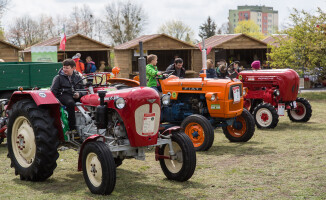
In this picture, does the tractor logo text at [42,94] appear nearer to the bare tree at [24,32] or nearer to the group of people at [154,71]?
the group of people at [154,71]

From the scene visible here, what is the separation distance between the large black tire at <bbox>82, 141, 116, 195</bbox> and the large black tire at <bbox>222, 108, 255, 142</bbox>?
3996 millimetres

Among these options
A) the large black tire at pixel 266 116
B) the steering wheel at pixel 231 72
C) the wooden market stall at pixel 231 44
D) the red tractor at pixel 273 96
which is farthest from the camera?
the wooden market stall at pixel 231 44

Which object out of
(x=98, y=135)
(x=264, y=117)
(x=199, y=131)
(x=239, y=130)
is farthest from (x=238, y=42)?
(x=98, y=135)

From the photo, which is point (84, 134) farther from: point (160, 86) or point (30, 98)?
point (160, 86)

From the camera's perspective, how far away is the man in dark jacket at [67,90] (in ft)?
18.5

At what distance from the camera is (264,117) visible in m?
10.1

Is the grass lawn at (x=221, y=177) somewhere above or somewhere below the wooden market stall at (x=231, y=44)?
below

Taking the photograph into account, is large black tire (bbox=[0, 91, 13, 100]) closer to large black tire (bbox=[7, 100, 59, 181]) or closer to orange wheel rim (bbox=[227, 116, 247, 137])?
orange wheel rim (bbox=[227, 116, 247, 137])

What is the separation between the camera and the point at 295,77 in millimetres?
10531

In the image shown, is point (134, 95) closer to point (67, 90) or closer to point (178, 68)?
point (67, 90)

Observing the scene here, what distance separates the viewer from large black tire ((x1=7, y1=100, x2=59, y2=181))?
17.4ft

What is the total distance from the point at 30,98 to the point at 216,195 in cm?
251

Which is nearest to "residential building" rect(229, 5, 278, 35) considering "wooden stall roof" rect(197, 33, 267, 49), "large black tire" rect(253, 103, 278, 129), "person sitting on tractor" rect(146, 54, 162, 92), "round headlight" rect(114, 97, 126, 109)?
"wooden stall roof" rect(197, 33, 267, 49)

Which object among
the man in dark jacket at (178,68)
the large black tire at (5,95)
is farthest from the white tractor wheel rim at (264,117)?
the large black tire at (5,95)
